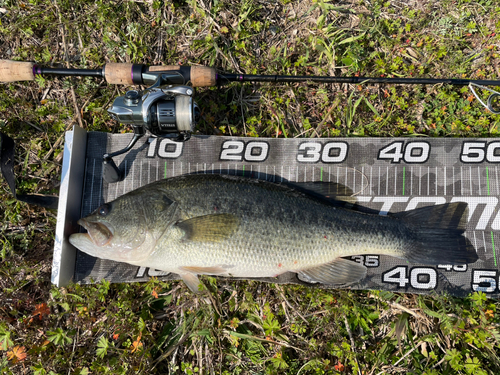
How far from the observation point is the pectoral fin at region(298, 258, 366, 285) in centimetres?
297

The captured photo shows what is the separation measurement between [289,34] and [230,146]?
1588 millimetres

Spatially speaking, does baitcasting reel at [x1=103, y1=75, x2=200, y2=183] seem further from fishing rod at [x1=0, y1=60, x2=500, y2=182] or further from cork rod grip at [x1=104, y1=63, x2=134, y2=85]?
cork rod grip at [x1=104, y1=63, x2=134, y2=85]

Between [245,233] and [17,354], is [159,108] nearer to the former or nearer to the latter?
[245,233]

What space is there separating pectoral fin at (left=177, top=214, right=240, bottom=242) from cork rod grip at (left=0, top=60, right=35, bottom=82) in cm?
245

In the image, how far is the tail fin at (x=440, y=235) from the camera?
9.74ft

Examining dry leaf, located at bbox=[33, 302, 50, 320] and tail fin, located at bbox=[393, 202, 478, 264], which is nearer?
tail fin, located at bbox=[393, 202, 478, 264]

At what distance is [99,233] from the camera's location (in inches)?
107

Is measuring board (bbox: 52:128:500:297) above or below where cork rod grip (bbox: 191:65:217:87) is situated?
below

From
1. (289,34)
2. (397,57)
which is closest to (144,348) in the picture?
(289,34)

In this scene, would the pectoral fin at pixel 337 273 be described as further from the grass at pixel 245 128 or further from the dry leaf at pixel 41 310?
the dry leaf at pixel 41 310

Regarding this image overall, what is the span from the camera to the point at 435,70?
355 centimetres

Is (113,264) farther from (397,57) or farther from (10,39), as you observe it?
(397,57)

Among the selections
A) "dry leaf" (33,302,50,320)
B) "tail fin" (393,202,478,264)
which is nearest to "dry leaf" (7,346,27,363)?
"dry leaf" (33,302,50,320)

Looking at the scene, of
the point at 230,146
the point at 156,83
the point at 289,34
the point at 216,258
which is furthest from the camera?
the point at 289,34
